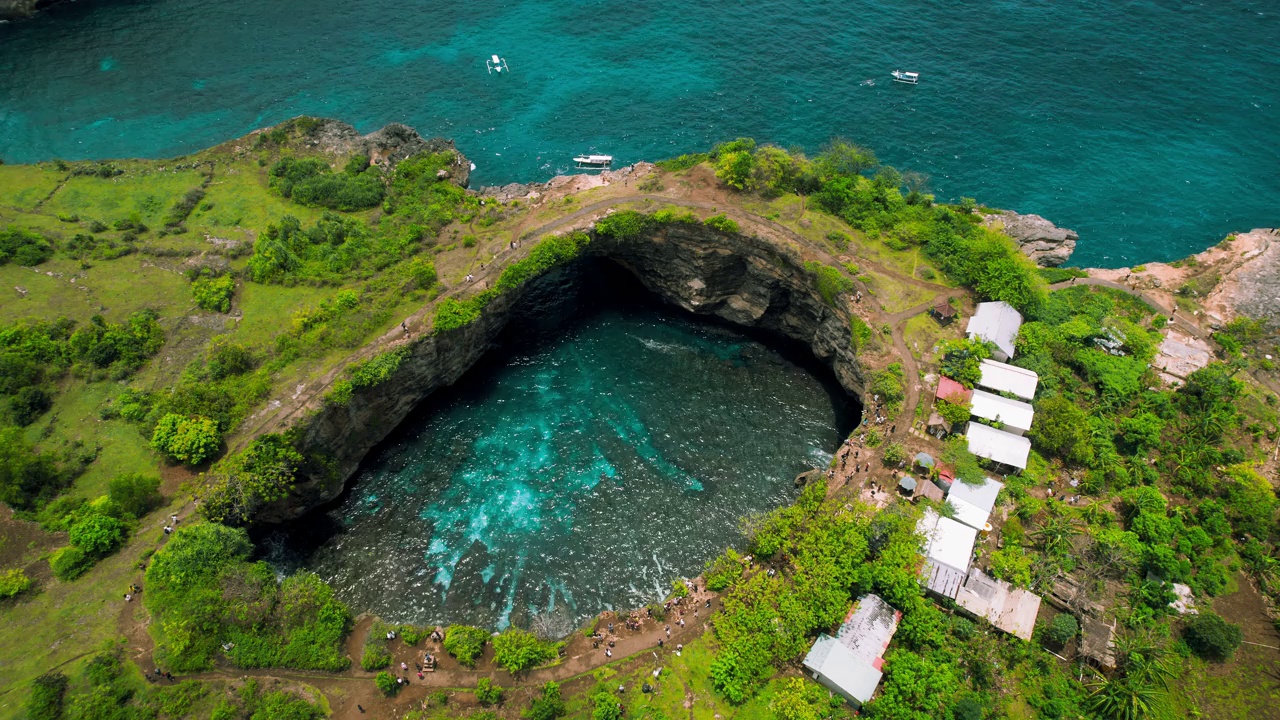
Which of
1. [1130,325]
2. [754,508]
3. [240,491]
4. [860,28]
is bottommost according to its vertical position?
[754,508]

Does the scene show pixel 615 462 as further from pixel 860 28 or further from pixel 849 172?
pixel 860 28

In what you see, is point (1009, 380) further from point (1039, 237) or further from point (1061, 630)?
point (1039, 237)

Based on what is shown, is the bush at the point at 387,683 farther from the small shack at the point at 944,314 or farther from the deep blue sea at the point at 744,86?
the deep blue sea at the point at 744,86

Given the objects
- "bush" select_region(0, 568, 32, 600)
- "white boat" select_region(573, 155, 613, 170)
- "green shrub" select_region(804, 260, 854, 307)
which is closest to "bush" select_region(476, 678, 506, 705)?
"bush" select_region(0, 568, 32, 600)

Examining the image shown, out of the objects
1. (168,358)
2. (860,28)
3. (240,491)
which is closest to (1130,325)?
(860,28)

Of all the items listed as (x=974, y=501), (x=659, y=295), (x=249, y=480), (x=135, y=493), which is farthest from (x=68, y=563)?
(x=974, y=501)

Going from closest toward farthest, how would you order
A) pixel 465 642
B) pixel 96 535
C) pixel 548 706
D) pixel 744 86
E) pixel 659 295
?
pixel 548 706
pixel 465 642
pixel 96 535
pixel 659 295
pixel 744 86
